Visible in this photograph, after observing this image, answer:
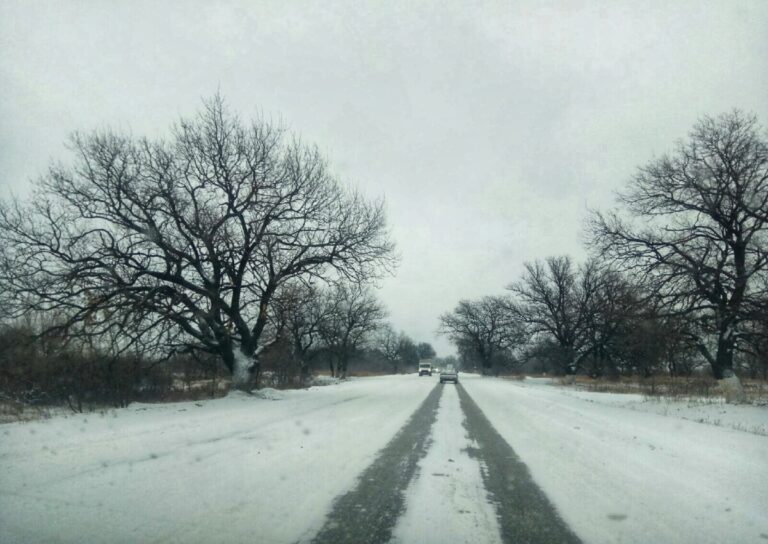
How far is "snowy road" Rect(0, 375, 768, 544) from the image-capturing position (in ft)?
16.6

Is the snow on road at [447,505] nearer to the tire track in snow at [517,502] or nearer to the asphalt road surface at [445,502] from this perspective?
the asphalt road surface at [445,502]

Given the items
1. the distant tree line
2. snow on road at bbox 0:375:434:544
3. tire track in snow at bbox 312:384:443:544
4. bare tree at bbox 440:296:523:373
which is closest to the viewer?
tire track in snow at bbox 312:384:443:544

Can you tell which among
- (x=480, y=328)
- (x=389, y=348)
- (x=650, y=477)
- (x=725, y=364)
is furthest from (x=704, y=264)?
(x=389, y=348)

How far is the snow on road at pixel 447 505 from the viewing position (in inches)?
194

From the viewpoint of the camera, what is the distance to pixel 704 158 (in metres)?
23.8

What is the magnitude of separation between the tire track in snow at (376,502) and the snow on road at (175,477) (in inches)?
7.3

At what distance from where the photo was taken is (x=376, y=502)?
599 cm

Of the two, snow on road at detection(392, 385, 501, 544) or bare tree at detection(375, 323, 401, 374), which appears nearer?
snow on road at detection(392, 385, 501, 544)

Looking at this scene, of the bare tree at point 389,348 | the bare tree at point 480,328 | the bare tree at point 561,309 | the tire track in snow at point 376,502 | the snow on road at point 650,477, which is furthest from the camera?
the bare tree at point 389,348

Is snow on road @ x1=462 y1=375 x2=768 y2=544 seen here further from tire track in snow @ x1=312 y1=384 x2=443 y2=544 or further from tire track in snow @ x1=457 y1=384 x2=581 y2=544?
tire track in snow @ x1=312 y1=384 x2=443 y2=544

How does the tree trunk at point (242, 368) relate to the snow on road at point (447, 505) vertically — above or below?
above

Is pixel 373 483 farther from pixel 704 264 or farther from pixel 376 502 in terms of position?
pixel 704 264

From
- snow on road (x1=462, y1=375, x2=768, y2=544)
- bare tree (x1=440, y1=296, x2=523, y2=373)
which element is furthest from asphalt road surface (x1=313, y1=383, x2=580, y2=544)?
bare tree (x1=440, y1=296, x2=523, y2=373)

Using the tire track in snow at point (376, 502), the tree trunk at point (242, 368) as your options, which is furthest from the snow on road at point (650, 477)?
the tree trunk at point (242, 368)
